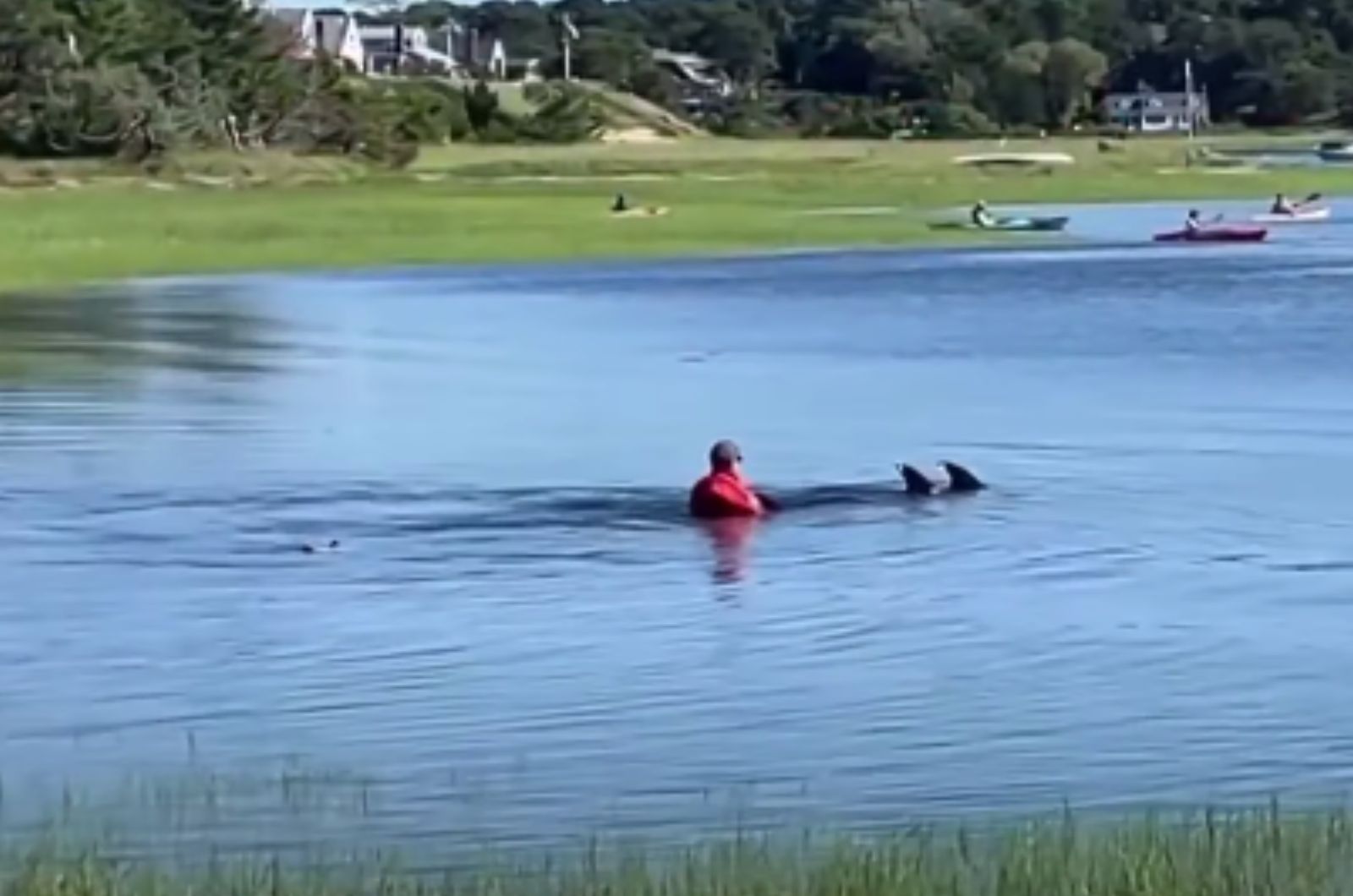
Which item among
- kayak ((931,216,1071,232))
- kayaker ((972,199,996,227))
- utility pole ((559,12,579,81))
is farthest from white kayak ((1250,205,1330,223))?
utility pole ((559,12,579,81))

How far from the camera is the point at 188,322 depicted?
4203 centimetres

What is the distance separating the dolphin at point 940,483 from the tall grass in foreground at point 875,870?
38.2 feet

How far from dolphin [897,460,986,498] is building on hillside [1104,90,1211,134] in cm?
12113

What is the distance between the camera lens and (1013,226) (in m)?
65.2

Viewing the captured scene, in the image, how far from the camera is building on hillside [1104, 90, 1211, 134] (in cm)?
14775

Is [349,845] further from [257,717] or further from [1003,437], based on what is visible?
[1003,437]

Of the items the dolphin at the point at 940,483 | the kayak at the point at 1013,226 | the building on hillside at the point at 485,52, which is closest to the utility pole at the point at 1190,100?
the building on hillside at the point at 485,52

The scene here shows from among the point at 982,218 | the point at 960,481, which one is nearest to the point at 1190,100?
the point at 982,218

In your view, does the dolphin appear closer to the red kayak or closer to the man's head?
the man's head

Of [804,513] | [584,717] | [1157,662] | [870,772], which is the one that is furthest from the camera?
[804,513]

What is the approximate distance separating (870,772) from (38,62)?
229 ft

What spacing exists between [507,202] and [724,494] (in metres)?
46.7

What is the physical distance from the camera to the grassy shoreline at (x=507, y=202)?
55.0 metres

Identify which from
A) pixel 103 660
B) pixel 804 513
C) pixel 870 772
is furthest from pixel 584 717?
pixel 804 513
